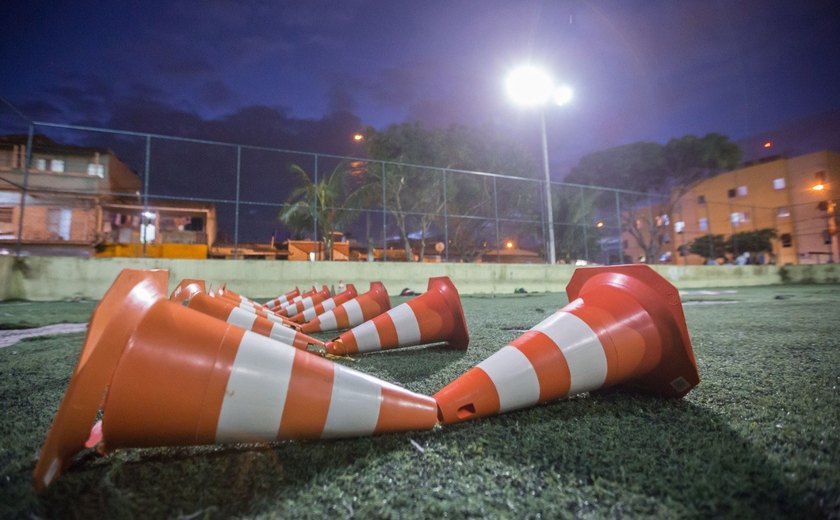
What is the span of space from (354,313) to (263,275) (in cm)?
678

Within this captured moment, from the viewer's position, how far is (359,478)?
110 centimetres

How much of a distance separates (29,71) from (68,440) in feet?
200

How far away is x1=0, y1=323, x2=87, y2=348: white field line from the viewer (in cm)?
366

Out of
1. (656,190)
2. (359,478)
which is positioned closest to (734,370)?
(359,478)

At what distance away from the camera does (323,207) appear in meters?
13.1

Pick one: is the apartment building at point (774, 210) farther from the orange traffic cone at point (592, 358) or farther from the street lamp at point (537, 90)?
the orange traffic cone at point (592, 358)

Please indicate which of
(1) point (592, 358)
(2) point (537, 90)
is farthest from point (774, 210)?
(1) point (592, 358)

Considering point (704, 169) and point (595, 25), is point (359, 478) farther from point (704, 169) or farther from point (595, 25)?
point (704, 169)

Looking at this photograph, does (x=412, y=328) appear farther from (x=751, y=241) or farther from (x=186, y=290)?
(x=751, y=241)

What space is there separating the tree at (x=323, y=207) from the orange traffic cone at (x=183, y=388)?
10.2 m

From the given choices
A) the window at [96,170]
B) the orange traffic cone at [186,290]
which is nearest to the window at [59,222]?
the window at [96,170]

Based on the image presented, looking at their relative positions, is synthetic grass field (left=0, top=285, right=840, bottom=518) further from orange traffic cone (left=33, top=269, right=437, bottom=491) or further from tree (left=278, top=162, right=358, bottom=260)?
tree (left=278, top=162, right=358, bottom=260)

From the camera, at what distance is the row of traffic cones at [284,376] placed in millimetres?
1064

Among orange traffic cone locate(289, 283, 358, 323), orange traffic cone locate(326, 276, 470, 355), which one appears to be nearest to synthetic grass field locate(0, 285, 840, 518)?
orange traffic cone locate(326, 276, 470, 355)
